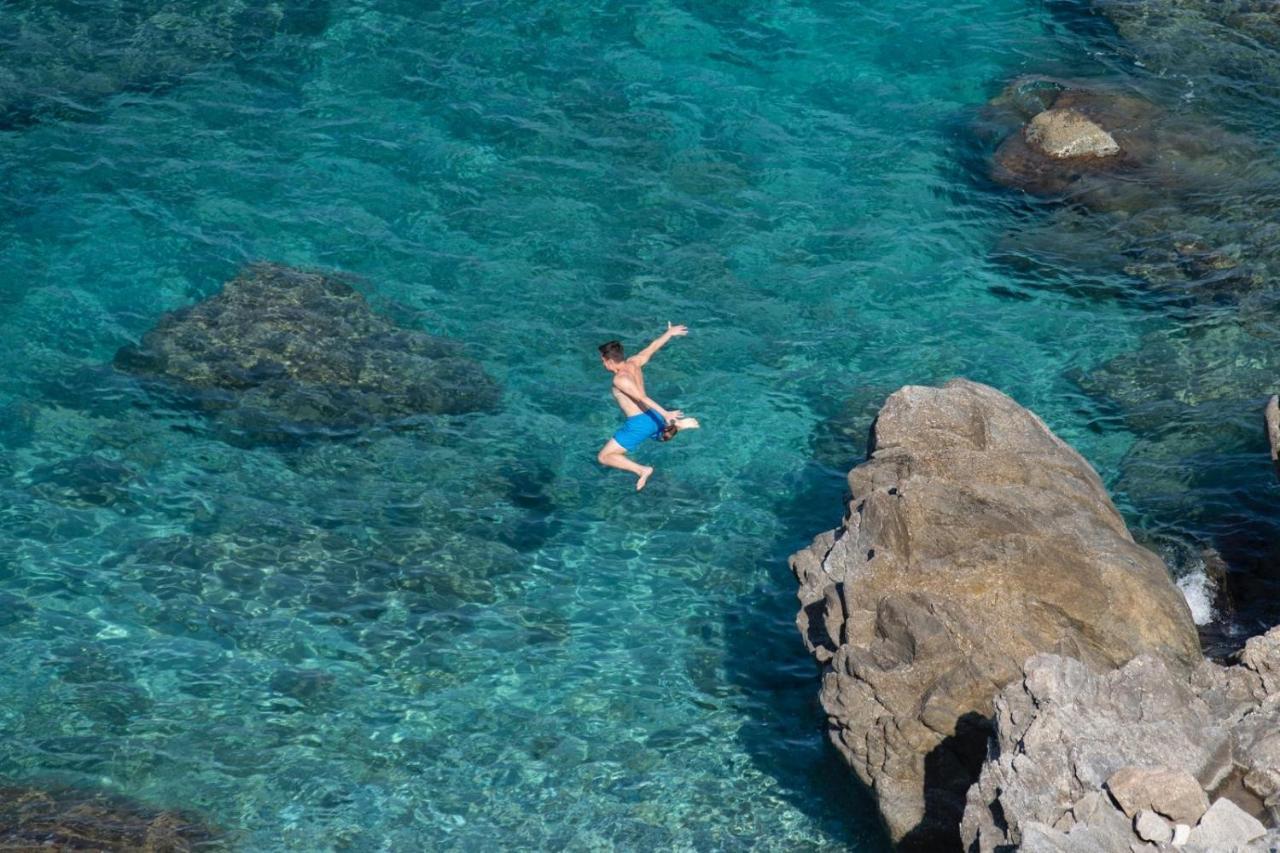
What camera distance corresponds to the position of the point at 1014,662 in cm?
1073

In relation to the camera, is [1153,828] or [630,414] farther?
[630,414]

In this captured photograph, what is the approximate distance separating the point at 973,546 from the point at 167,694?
7.96 metres

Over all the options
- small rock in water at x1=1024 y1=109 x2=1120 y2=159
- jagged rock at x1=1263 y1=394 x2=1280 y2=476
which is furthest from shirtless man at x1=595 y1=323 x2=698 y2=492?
small rock in water at x1=1024 y1=109 x2=1120 y2=159

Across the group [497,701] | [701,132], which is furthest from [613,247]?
[497,701]

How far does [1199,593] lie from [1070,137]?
915cm

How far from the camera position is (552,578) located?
48.6 feet

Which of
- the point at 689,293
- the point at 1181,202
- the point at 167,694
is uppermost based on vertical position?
the point at 1181,202

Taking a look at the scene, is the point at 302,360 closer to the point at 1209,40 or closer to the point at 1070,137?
the point at 1070,137

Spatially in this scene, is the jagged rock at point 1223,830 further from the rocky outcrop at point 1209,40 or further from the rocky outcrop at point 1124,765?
the rocky outcrop at point 1209,40

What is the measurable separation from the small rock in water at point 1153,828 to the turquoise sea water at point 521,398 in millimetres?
3722

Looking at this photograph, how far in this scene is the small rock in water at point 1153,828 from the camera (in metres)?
8.23

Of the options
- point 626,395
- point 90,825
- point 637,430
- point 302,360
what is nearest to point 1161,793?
point 637,430

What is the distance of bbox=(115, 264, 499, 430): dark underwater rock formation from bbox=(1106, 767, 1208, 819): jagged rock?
1015 cm

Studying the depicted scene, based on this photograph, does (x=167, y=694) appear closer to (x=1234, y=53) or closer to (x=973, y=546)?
(x=973, y=546)
